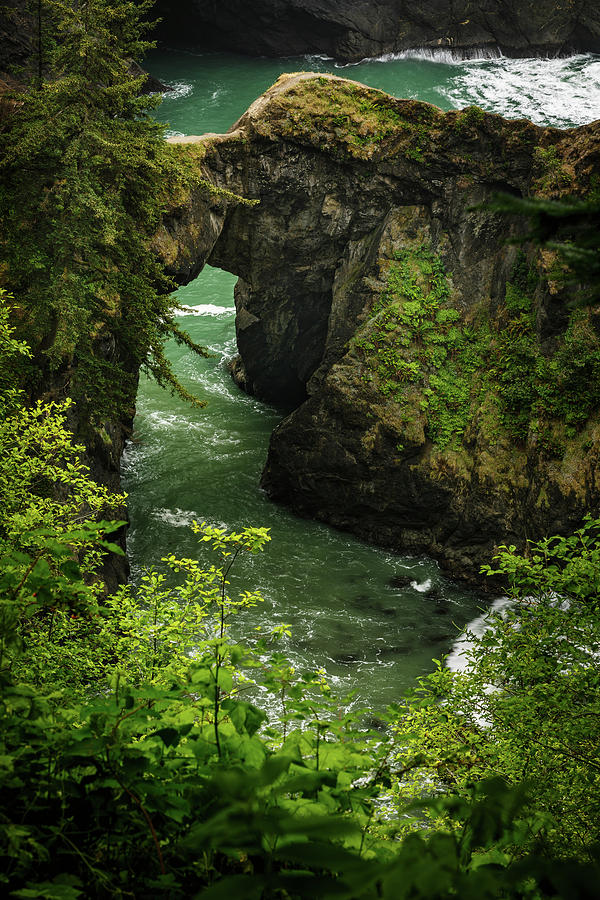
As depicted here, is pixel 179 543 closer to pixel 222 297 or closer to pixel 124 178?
pixel 124 178

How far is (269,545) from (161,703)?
11.1 m

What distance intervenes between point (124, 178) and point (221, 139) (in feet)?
13.8

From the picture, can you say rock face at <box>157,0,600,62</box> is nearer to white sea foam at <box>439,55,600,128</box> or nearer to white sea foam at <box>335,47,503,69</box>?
white sea foam at <box>335,47,503,69</box>

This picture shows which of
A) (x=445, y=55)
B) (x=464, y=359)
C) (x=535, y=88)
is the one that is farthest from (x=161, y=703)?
(x=445, y=55)

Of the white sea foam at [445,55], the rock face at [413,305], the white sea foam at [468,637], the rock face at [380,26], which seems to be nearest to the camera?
the white sea foam at [468,637]

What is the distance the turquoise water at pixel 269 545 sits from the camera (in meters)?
11.2

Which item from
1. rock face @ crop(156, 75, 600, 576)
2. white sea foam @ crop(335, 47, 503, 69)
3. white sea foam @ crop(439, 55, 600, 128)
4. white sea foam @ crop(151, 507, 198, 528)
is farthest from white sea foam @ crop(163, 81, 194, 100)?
white sea foam @ crop(151, 507, 198, 528)

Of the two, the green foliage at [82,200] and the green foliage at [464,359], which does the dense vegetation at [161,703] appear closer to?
the green foliage at [82,200]

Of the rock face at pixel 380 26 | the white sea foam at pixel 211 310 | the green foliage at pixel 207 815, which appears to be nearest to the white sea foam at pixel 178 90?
the rock face at pixel 380 26

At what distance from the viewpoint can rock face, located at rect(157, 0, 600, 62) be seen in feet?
119

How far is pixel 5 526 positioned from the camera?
5715 mm

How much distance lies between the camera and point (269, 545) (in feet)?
45.4

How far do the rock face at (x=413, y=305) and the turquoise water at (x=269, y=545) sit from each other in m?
0.82

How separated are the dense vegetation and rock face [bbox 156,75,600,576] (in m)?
3.09
